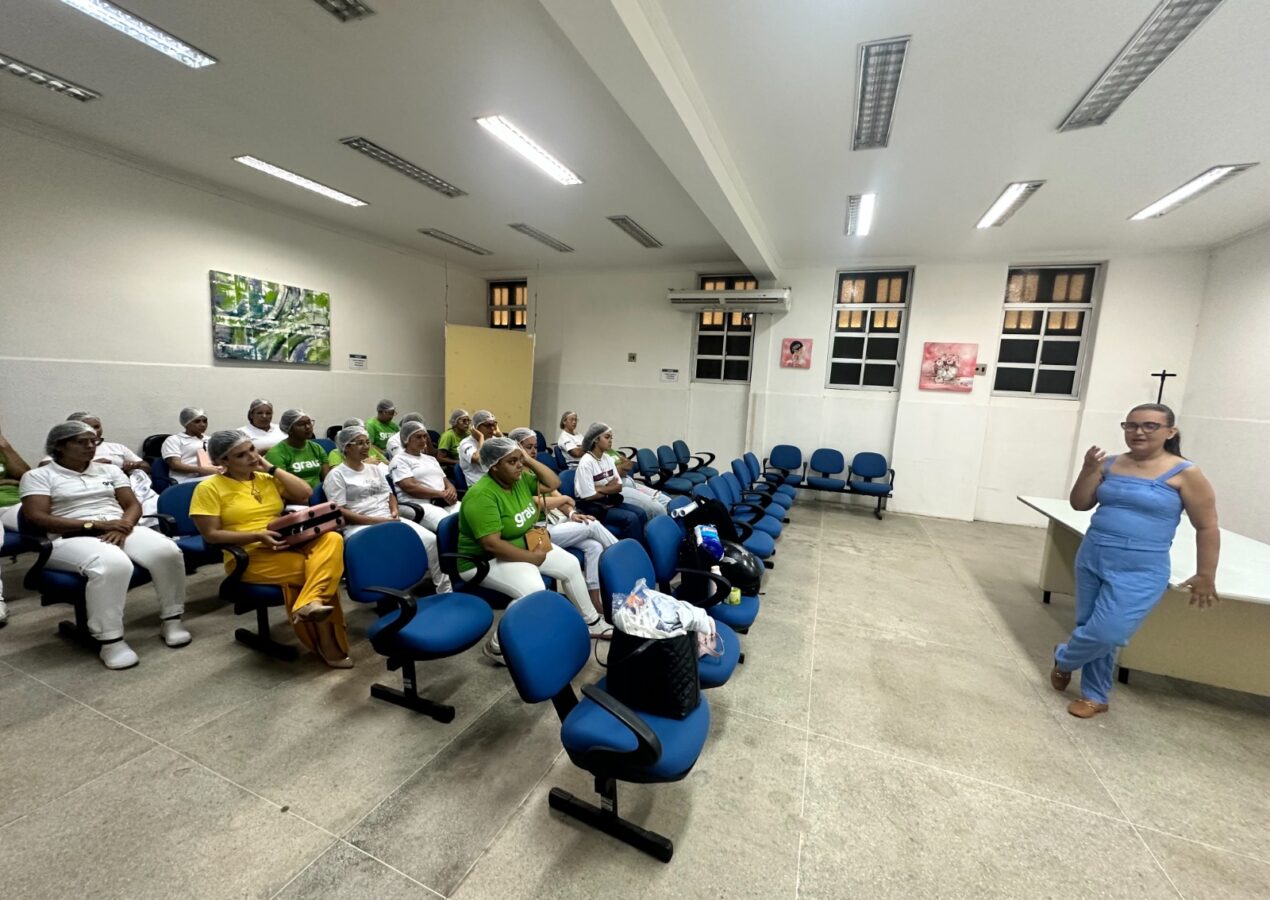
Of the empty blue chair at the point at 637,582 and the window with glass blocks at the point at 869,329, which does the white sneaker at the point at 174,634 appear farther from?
the window with glass blocks at the point at 869,329

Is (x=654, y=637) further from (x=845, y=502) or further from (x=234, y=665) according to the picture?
(x=845, y=502)

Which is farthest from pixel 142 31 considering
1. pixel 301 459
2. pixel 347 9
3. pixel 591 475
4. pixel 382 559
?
pixel 591 475

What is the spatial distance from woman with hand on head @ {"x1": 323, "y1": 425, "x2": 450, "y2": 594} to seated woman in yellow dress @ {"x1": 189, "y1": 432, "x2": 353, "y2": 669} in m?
0.54

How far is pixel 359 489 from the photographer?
3.33 meters

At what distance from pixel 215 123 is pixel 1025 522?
991cm

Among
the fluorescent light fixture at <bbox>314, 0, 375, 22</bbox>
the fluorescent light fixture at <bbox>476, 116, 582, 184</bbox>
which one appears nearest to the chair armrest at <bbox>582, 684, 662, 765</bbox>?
the fluorescent light fixture at <bbox>314, 0, 375, 22</bbox>

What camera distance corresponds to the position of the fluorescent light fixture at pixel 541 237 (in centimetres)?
621

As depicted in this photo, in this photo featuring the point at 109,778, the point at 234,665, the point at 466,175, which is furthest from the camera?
the point at 466,175

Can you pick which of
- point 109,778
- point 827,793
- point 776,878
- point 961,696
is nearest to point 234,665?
point 109,778

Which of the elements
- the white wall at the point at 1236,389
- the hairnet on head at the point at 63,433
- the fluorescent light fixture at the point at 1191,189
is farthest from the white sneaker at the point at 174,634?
the white wall at the point at 1236,389

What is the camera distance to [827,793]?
77.6 inches

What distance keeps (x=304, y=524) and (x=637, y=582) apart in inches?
72.7

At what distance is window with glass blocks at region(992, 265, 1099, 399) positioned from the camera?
6.17 metres

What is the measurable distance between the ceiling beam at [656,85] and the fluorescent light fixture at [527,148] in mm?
1275
